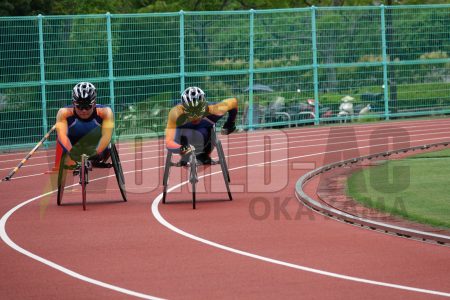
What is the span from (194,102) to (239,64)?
13149mm

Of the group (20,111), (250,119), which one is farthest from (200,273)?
(250,119)

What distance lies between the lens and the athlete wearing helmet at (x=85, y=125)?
1666 cm

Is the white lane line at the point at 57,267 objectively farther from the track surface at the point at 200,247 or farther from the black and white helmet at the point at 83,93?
the black and white helmet at the point at 83,93

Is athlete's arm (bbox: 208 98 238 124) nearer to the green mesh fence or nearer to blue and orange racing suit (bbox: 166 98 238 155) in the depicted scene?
blue and orange racing suit (bbox: 166 98 238 155)

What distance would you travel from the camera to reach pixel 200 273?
35.8 ft

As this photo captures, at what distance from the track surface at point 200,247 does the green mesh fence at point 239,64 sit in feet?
18.1

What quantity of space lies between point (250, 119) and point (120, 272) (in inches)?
725

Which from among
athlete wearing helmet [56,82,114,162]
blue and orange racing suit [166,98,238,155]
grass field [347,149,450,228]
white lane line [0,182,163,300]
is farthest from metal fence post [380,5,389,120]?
white lane line [0,182,163,300]

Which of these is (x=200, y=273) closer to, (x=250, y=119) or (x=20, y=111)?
(x=20, y=111)

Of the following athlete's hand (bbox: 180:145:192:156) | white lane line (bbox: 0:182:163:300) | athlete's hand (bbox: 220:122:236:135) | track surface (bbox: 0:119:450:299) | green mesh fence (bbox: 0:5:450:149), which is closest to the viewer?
white lane line (bbox: 0:182:163:300)

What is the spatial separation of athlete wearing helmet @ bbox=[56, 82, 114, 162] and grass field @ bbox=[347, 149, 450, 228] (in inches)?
150

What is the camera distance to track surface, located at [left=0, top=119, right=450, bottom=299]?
10.2m

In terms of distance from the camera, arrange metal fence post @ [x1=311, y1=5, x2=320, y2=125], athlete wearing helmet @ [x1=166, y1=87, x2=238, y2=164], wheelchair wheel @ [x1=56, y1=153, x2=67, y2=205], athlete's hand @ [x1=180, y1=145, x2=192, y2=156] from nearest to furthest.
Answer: athlete's hand @ [x1=180, y1=145, x2=192, y2=156] → athlete wearing helmet @ [x1=166, y1=87, x2=238, y2=164] → wheelchair wheel @ [x1=56, y1=153, x2=67, y2=205] → metal fence post @ [x1=311, y1=5, x2=320, y2=125]

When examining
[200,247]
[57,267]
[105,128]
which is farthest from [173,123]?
[57,267]
